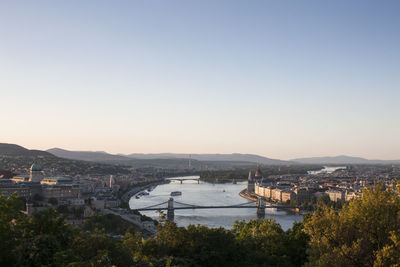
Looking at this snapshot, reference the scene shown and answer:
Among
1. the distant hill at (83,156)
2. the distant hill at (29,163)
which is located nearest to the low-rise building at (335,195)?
the distant hill at (29,163)

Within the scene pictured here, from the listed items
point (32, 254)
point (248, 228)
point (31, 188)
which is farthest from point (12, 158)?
point (32, 254)

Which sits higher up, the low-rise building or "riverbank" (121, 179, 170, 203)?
the low-rise building

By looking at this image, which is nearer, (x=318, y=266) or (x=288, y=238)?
(x=318, y=266)

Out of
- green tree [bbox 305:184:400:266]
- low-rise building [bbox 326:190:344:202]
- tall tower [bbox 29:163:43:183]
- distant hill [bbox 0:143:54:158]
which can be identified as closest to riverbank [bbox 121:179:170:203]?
tall tower [bbox 29:163:43:183]

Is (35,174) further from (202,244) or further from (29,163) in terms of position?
(202,244)

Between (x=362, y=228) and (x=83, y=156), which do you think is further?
(x=83, y=156)

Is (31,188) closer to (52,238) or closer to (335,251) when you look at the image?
(52,238)

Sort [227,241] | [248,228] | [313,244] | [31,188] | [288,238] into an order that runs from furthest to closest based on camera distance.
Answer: [31,188] → [248,228] → [288,238] → [227,241] → [313,244]

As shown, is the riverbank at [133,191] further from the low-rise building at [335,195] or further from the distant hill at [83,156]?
the distant hill at [83,156]

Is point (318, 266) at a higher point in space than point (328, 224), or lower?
lower

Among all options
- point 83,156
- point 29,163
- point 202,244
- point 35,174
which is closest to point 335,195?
Result: point 35,174

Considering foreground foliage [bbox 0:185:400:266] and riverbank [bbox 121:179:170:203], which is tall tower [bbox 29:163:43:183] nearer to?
riverbank [bbox 121:179:170:203]
